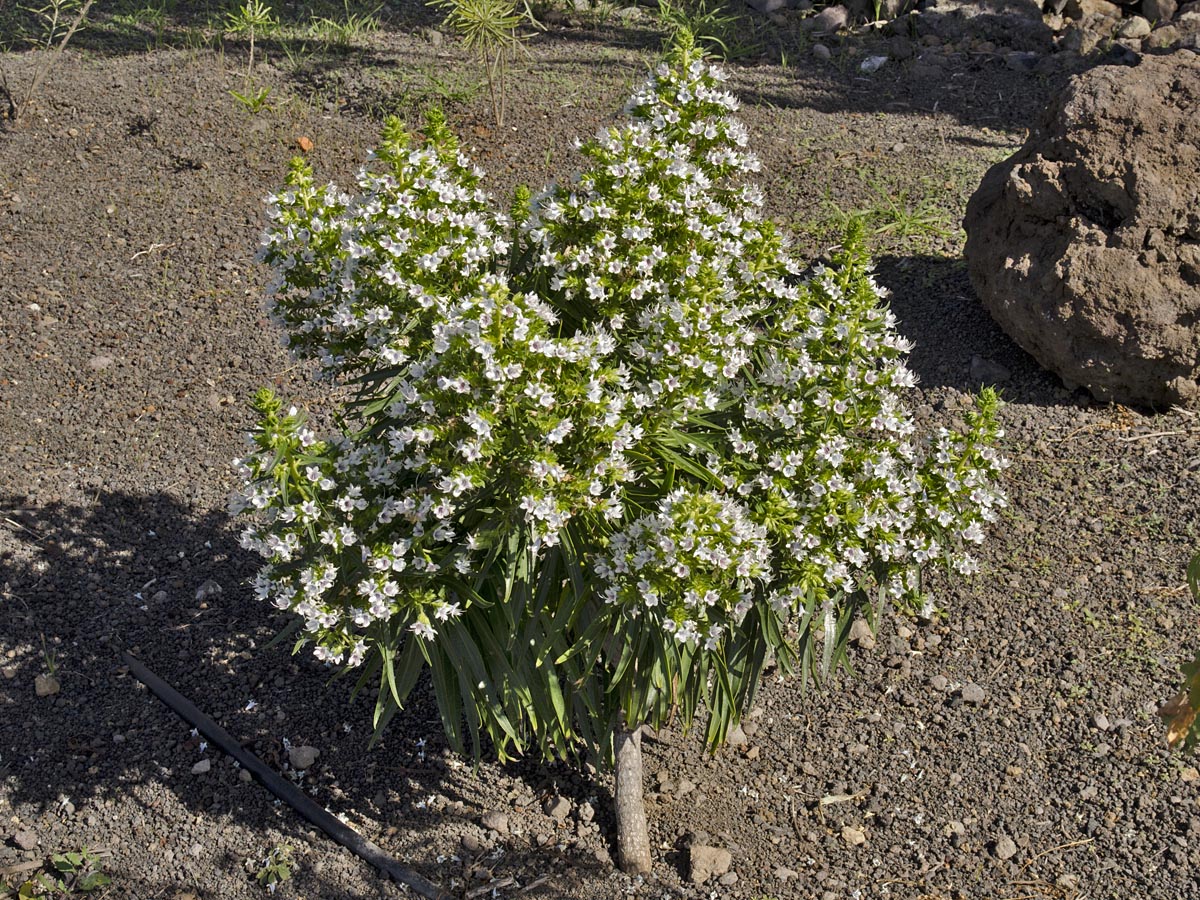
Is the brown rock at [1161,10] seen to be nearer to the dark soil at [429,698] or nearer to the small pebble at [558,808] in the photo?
the dark soil at [429,698]

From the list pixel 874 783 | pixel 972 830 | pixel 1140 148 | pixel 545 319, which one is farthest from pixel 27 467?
pixel 1140 148

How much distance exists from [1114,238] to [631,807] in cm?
275

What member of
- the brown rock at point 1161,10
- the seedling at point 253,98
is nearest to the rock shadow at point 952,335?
the brown rock at point 1161,10

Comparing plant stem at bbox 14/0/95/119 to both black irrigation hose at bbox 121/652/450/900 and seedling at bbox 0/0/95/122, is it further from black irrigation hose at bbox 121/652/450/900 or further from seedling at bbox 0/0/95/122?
black irrigation hose at bbox 121/652/450/900

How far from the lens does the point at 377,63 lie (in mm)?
7059

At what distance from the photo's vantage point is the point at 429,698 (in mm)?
3844

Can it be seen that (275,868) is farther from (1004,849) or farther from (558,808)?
(1004,849)

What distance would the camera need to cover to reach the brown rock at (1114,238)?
4.42 metres

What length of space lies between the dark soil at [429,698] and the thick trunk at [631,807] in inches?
2.7

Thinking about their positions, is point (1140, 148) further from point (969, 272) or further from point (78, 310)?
point (78, 310)

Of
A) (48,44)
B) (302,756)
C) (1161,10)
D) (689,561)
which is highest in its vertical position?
(48,44)

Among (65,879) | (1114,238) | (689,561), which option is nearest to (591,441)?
(689,561)

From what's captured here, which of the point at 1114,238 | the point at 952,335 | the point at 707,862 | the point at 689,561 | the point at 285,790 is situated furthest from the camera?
the point at 952,335

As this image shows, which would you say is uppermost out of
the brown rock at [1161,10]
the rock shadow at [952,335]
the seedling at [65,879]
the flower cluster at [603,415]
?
the brown rock at [1161,10]
